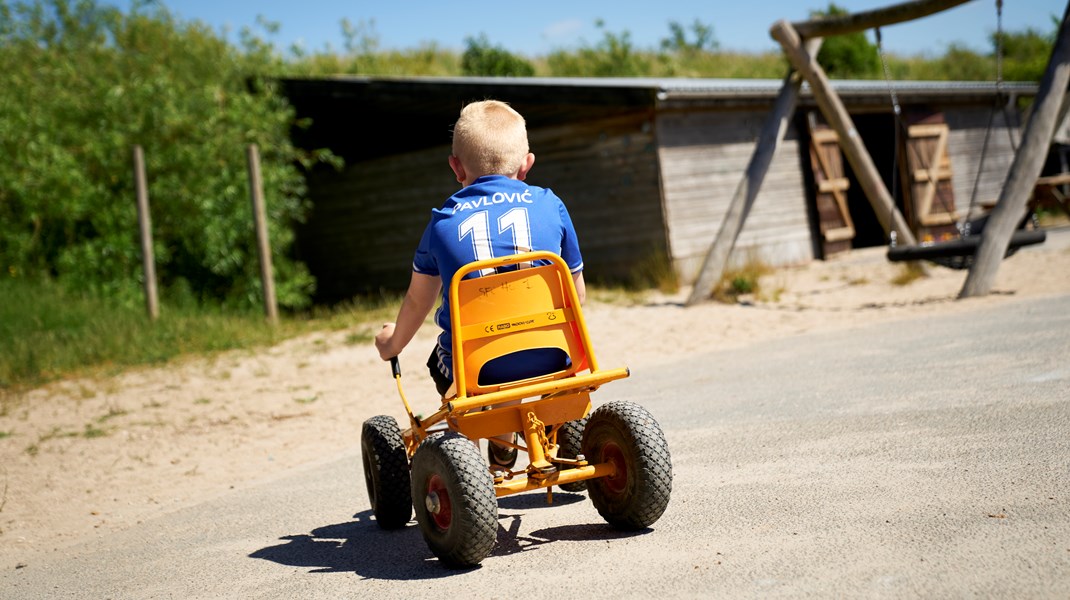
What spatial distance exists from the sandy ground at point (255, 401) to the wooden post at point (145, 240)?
2341mm

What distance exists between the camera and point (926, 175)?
18.6 m

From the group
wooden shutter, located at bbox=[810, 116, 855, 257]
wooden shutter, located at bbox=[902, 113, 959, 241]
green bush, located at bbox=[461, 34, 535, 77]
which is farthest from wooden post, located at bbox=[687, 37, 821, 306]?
green bush, located at bbox=[461, 34, 535, 77]

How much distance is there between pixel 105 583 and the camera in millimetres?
4137

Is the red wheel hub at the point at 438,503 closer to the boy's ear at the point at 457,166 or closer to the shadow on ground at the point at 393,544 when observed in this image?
the shadow on ground at the point at 393,544

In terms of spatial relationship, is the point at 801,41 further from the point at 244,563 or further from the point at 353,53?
the point at 353,53

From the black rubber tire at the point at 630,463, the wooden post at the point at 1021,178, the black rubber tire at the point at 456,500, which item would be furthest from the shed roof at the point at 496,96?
the black rubber tire at the point at 456,500

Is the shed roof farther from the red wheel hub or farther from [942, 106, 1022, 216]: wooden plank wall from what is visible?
the red wheel hub

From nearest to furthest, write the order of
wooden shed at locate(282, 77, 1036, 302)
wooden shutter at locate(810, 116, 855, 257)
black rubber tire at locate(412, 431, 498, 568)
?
black rubber tire at locate(412, 431, 498, 568)
wooden shed at locate(282, 77, 1036, 302)
wooden shutter at locate(810, 116, 855, 257)

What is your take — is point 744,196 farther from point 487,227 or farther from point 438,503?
point 438,503

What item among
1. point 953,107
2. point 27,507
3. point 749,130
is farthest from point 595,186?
point 27,507

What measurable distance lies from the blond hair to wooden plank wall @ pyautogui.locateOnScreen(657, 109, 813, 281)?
11668 millimetres

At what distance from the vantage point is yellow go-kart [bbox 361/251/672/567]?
3453 millimetres

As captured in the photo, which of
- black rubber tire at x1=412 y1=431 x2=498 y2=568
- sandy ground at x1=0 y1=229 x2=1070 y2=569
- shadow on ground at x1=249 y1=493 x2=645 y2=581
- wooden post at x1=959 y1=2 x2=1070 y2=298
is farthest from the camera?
wooden post at x1=959 y1=2 x2=1070 y2=298

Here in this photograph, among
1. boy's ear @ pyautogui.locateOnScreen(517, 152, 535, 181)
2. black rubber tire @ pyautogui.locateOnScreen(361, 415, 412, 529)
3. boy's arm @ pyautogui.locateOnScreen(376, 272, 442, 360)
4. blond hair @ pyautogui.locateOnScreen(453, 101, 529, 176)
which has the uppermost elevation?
blond hair @ pyautogui.locateOnScreen(453, 101, 529, 176)
